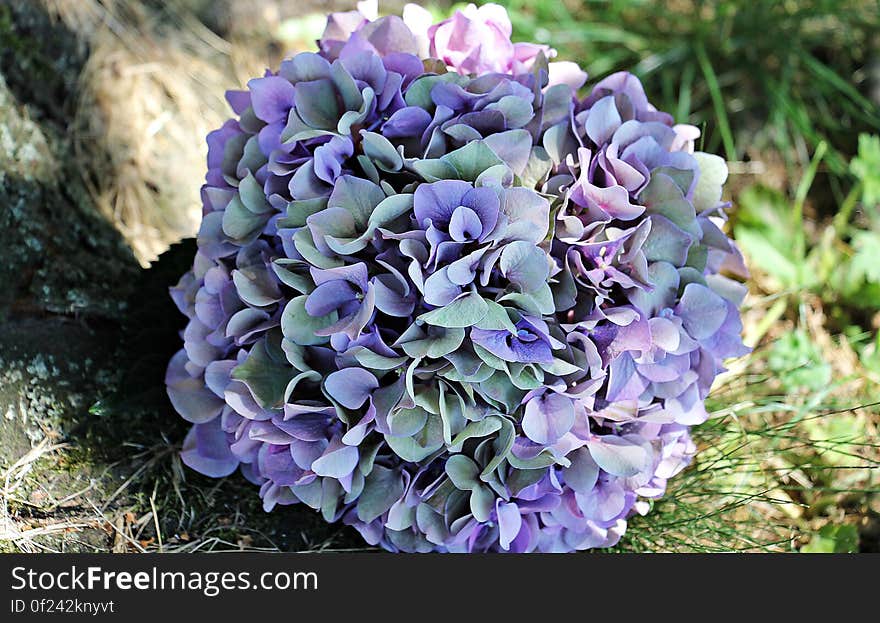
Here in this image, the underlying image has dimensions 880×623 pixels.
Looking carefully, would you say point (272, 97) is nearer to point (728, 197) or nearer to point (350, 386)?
point (350, 386)

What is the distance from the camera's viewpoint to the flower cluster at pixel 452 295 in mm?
1188

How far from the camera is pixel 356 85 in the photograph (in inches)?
51.2

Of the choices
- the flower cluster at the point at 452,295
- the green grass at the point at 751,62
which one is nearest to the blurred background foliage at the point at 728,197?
the green grass at the point at 751,62

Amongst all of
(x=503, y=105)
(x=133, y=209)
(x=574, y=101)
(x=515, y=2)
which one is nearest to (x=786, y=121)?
(x=515, y=2)

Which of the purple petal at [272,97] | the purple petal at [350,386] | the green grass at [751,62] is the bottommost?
the purple petal at [350,386]

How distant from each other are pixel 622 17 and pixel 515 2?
37cm

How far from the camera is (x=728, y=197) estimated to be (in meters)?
2.45

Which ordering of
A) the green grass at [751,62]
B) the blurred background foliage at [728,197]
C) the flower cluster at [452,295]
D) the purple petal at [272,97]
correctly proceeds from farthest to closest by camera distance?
the green grass at [751,62] < the blurred background foliage at [728,197] < the purple petal at [272,97] < the flower cluster at [452,295]

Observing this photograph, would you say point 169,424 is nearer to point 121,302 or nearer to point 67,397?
point 67,397

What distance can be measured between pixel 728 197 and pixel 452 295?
1.58 meters

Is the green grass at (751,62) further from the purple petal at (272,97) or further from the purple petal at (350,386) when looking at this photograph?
the purple petal at (350,386)

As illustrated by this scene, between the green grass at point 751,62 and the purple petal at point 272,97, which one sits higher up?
the green grass at point 751,62

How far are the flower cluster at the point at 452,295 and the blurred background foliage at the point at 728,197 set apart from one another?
0.53 feet

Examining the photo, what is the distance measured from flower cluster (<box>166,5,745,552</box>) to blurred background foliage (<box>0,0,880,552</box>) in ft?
0.53
